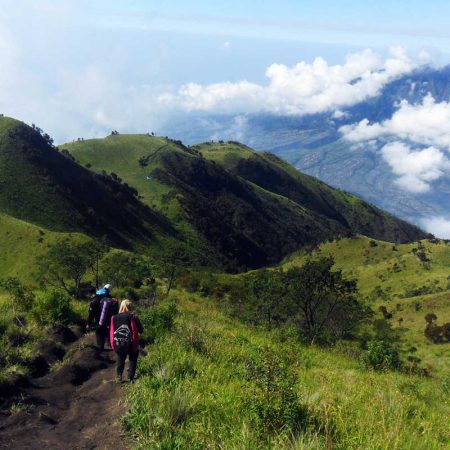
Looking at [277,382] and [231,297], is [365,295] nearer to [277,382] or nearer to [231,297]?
[231,297]

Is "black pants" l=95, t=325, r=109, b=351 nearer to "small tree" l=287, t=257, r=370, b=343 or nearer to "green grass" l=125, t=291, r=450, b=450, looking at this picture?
"green grass" l=125, t=291, r=450, b=450

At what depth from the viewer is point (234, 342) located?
509 inches

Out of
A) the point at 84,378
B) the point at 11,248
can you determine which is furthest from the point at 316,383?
the point at 11,248

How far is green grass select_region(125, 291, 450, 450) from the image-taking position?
5.96m

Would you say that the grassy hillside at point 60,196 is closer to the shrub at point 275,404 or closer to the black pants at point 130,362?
the black pants at point 130,362

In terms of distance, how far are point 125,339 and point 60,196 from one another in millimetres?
125070

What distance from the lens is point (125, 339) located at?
10.1m

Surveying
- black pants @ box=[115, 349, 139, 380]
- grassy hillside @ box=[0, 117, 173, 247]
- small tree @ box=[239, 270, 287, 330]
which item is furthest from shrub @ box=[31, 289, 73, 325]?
grassy hillside @ box=[0, 117, 173, 247]

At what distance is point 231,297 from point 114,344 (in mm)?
69836

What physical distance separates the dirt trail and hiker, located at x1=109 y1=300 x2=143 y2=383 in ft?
1.51

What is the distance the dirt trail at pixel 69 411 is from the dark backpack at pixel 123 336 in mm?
853

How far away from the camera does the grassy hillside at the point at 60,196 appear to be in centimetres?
11606

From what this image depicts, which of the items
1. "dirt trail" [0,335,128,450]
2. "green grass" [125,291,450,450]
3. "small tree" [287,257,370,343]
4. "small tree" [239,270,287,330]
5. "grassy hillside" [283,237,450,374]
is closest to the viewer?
"green grass" [125,291,450,450]

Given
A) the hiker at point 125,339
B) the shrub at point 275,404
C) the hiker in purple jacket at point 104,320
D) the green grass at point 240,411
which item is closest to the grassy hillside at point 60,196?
the hiker in purple jacket at point 104,320
